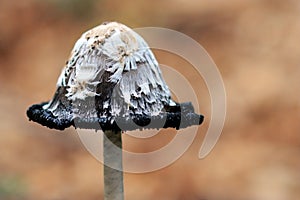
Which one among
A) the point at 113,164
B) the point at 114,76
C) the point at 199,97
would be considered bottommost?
the point at 113,164

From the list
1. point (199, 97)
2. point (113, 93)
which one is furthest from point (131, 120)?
point (199, 97)

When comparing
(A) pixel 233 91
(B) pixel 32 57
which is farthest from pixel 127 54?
(B) pixel 32 57

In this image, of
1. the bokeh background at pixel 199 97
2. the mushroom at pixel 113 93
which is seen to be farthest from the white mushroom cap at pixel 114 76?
the bokeh background at pixel 199 97

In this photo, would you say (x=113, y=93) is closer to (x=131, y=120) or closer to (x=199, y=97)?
(x=131, y=120)

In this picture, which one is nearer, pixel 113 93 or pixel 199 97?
pixel 113 93

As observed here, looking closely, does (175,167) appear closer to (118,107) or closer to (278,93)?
(278,93)

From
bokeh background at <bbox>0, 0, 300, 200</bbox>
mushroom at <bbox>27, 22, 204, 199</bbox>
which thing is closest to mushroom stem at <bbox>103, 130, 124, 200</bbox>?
mushroom at <bbox>27, 22, 204, 199</bbox>
